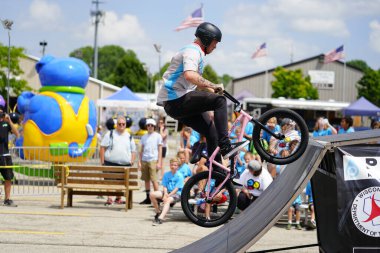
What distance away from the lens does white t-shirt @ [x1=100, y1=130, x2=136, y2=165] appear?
13391 mm

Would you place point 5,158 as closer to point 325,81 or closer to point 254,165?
point 254,165

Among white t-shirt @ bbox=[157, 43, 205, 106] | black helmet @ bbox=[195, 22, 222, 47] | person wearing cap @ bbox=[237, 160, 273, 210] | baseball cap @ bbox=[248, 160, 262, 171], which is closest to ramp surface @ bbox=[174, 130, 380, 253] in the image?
white t-shirt @ bbox=[157, 43, 205, 106]

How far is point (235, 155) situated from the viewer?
20.9ft

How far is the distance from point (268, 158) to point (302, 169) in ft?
1.39

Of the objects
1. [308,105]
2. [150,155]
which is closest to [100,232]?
[150,155]

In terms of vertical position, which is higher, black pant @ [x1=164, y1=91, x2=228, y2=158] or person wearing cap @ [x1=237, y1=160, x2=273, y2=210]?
black pant @ [x1=164, y1=91, x2=228, y2=158]

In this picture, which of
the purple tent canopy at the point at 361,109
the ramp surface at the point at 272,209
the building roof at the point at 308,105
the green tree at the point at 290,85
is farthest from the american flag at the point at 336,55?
the ramp surface at the point at 272,209

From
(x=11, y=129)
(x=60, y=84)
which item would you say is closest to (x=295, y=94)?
(x=60, y=84)

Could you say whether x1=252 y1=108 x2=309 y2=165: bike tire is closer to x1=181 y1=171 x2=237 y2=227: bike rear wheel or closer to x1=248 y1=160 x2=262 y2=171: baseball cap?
x1=181 y1=171 x2=237 y2=227: bike rear wheel

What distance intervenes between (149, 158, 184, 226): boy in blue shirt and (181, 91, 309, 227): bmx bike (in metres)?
4.72

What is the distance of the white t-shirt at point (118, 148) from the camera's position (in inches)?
527

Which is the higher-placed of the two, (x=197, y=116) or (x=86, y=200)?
(x=197, y=116)

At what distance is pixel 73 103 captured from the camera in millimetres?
17953

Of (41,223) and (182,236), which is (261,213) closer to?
(182,236)
